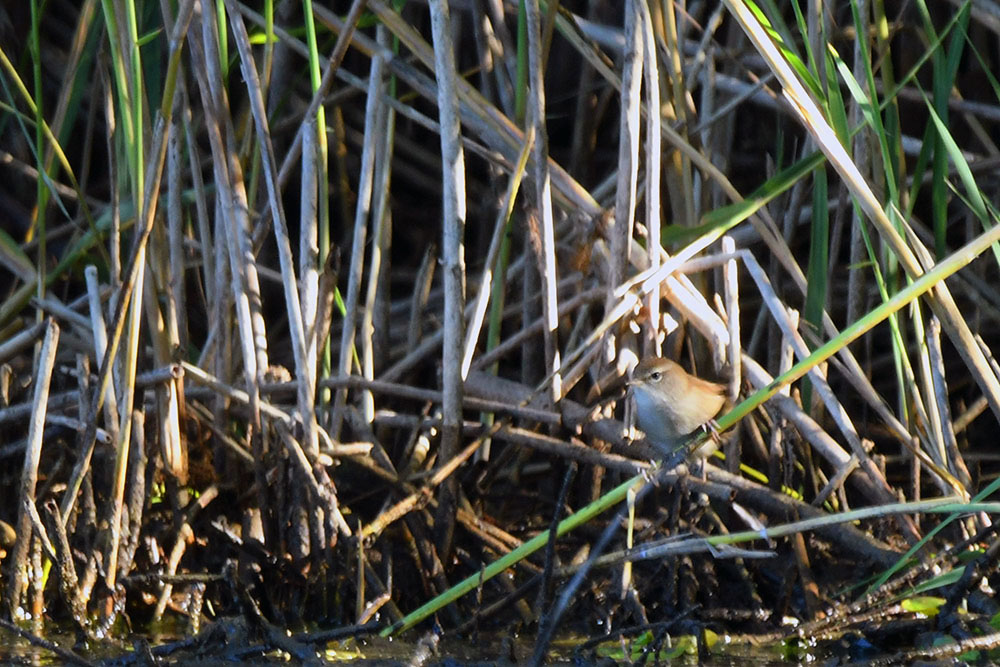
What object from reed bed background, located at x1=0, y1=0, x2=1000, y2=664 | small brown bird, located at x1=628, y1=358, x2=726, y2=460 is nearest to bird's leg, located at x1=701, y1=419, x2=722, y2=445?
small brown bird, located at x1=628, y1=358, x2=726, y2=460

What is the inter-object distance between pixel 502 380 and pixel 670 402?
83 centimetres

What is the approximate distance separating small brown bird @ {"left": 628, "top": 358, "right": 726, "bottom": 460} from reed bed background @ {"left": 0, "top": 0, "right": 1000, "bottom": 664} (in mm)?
97

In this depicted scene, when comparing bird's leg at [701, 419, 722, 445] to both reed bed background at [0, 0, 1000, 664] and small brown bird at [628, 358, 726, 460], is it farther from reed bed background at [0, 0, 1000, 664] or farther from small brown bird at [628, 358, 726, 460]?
reed bed background at [0, 0, 1000, 664]

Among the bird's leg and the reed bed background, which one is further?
the reed bed background

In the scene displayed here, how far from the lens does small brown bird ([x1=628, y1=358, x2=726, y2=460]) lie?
11.3 feet

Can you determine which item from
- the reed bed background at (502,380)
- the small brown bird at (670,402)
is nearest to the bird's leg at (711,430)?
the small brown bird at (670,402)

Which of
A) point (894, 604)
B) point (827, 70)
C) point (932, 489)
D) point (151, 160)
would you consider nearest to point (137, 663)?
point (151, 160)

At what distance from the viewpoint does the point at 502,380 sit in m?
4.13

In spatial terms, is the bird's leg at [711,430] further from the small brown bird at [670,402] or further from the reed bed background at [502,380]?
the reed bed background at [502,380]

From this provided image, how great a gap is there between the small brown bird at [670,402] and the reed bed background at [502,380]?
0.10m

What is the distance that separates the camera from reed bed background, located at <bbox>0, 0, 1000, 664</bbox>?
3402 mm

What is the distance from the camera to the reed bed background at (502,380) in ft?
11.2

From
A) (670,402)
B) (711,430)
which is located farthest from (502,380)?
(711,430)

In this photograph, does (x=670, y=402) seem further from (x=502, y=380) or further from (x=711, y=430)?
(x=502, y=380)
